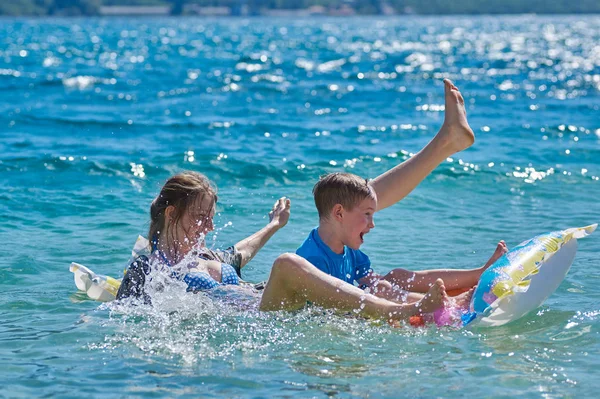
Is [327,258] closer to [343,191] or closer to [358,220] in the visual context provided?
[358,220]

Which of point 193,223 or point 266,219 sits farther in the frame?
point 266,219

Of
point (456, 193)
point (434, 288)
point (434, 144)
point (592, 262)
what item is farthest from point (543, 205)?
point (434, 288)

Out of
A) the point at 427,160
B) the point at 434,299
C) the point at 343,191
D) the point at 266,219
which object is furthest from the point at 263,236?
the point at 266,219

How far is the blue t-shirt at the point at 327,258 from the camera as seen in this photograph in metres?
5.19

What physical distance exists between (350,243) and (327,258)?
0.15 m

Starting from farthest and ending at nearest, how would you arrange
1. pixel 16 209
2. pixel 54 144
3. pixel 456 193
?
pixel 54 144
pixel 456 193
pixel 16 209

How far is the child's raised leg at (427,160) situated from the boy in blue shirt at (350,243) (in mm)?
709

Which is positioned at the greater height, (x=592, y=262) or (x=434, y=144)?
(x=434, y=144)

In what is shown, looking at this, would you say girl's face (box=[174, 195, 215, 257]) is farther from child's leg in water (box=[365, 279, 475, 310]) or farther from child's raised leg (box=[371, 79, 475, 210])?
child's raised leg (box=[371, 79, 475, 210])

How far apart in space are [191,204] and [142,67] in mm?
23785

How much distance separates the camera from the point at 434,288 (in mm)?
4543

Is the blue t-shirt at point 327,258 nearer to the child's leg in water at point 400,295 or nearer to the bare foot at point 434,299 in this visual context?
the child's leg in water at point 400,295

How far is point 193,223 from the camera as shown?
5207 mm

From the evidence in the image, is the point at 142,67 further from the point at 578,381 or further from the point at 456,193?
the point at 578,381
